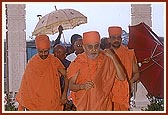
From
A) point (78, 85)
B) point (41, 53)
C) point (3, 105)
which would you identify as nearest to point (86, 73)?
point (78, 85)

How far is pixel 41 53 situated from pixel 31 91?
217 mm

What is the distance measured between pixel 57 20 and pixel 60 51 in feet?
0.57

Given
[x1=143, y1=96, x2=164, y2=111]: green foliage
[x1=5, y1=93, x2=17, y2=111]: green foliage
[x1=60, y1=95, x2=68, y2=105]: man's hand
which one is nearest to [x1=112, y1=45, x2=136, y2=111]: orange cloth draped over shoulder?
[x1=143, y1=96, x2=164, y2=111]: green foliage

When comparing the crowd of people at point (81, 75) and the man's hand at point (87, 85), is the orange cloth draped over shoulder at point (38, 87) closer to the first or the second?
the crowd of people at point (81, 75)

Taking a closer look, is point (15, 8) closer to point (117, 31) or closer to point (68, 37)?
point (68, 37)

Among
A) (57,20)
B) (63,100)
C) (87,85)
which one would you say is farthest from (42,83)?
(57,20)

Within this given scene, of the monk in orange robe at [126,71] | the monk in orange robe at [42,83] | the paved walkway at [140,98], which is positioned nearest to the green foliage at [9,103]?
the monk in orange robe at [42,83]

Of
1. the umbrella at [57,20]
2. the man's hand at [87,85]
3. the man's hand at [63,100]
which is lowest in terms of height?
the man's hand at [63,100]

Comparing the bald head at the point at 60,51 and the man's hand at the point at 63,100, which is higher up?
the bald head at the point at 60,51

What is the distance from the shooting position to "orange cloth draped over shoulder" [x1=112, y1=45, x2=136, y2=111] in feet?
10.3

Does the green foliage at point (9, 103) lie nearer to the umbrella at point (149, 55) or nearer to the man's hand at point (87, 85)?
the man's hand at point (87, 85)

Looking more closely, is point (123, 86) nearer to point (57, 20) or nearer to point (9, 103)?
point (57, 20)

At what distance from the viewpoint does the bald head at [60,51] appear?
314 cm

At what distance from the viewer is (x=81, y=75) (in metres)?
3.11
